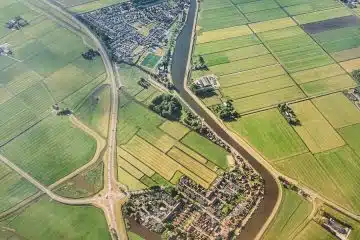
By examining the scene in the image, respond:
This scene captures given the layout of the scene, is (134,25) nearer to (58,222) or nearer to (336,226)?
(58,222)

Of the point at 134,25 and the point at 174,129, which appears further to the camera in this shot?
the point at 134,25

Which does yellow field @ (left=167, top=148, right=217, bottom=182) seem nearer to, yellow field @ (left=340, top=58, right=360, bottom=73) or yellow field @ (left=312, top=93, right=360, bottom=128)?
yellow field @ (left=312, top=93, right=360, bottom=128)

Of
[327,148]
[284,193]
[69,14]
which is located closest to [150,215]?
[284,193]

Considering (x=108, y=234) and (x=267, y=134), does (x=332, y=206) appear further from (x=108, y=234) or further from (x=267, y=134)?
(x=108, y=234)

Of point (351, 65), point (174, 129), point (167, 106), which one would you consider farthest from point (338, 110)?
point (167, 106)

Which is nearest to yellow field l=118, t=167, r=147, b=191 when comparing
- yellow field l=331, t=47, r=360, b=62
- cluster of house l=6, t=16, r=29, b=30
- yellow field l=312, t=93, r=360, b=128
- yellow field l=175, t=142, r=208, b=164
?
yellow field l=175, t=142, r=208, b=164

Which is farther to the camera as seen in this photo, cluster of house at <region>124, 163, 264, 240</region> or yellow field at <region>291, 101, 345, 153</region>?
yellow field at <region>291, 101, 345, 153</region>

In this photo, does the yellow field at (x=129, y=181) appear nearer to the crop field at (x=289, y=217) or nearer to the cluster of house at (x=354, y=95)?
the crop field at (x=289, y=217)
